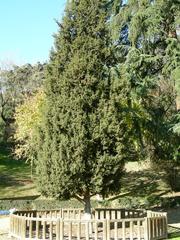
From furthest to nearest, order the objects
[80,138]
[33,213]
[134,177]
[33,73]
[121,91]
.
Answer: [33,73] → [134,177] → [33,213] → [121,91] → [80,138]

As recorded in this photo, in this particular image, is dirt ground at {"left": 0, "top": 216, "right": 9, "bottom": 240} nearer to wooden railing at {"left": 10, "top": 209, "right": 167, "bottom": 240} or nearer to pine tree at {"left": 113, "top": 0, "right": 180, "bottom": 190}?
wooden railing at {"left": 10, "top": 209, "right": 167, "bottom": 240}

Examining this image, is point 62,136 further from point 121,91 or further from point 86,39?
point 86,39

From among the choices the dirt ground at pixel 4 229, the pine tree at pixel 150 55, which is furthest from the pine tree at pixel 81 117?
the pine tree at pixel 150 55

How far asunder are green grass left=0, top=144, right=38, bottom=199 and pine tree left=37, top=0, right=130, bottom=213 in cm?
1777

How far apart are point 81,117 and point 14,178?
24816mm

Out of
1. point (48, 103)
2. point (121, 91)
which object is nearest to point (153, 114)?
point (121, 91)

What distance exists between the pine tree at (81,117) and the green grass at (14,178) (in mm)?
17772

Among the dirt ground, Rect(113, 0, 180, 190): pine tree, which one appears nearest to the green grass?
the dirt ground

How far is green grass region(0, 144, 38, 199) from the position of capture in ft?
113

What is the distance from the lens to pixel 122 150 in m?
16.4

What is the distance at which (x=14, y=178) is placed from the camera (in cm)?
3962

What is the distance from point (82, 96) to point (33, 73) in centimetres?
4756

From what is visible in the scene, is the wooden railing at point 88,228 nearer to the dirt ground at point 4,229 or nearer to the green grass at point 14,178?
the dirt ground at point 4,229

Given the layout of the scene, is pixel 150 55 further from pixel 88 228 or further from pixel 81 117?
pixel 88 228
